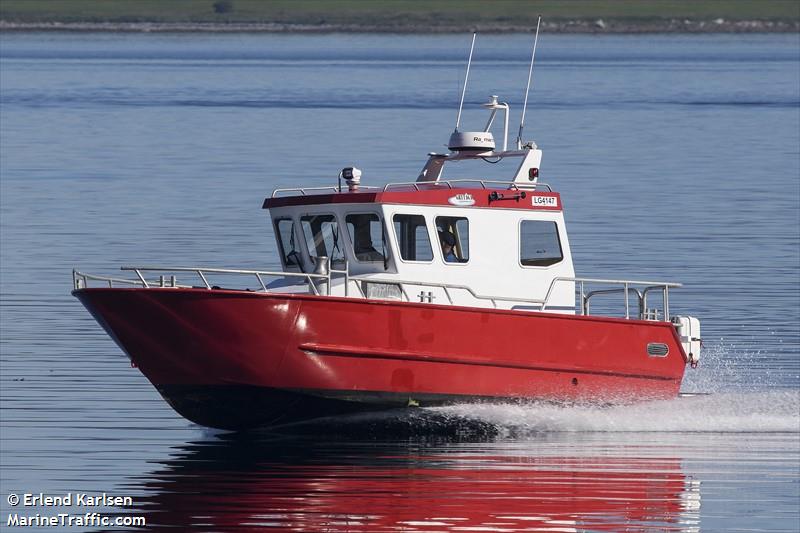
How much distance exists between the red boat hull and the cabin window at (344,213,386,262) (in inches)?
42.0

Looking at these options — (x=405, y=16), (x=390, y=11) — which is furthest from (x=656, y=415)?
(x=390, y=11)

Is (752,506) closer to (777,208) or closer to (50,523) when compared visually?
(50,523)

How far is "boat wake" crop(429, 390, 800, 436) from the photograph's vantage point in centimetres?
2009

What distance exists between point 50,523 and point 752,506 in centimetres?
675

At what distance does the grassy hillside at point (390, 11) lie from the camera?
176 meters

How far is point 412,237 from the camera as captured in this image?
20.0 meters

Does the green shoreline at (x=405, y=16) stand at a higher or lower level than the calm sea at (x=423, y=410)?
higher

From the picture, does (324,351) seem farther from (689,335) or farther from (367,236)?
(689,335)

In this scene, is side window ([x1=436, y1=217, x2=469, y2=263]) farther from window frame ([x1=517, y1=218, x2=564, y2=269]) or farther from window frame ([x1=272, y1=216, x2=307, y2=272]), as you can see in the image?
window frame ([x1=272, y1=216, x2=307, y2=272])

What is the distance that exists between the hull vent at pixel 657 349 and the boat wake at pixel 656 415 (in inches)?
24.4

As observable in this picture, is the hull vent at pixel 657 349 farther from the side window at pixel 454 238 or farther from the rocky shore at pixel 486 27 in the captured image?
the rocky shore at pixel 486 27

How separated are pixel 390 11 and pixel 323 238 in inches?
6377

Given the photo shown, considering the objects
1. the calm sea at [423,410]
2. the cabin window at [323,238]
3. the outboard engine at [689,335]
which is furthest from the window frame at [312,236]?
the outboard engine at [689,335]

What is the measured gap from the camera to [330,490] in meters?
17.3
